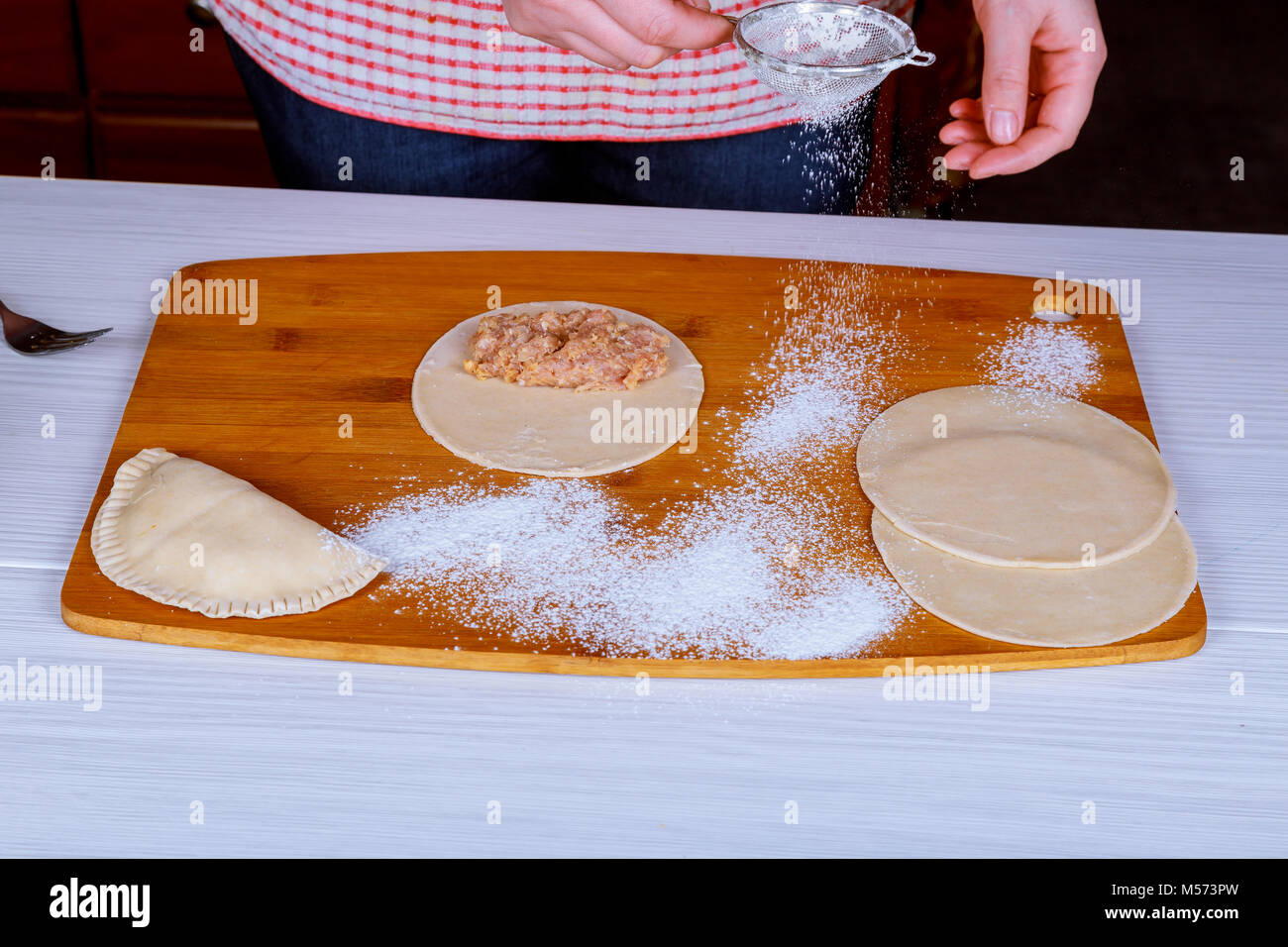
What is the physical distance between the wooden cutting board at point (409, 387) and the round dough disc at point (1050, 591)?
16mm

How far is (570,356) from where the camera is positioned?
1518 mm

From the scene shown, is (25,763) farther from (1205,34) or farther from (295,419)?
(1205,34)

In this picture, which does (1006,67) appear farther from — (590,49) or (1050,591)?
(1050,591)

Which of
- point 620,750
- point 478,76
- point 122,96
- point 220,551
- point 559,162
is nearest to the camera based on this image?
point 620,750

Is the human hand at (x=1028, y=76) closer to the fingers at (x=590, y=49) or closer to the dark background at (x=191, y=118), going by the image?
the fingers at (x=590, y=49)

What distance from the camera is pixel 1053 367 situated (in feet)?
5.22

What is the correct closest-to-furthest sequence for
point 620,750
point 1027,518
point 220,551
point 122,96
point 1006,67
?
point 620,750 < point 220,551 < point 1027,518 < point 1006,67 < point 122,96

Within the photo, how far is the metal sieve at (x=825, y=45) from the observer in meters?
1.43

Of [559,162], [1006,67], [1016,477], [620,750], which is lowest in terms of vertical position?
[620,750]

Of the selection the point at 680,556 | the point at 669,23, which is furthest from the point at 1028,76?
the point at 680,556

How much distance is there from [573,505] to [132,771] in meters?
0.54

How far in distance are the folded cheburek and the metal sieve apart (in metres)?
0.77

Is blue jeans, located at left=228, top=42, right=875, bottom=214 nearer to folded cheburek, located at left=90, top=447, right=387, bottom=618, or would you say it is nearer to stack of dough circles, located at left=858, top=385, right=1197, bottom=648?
stack of dough circles, located at left=858, top=385, right=1197, bottom=648

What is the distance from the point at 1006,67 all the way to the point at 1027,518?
572 millimetres
